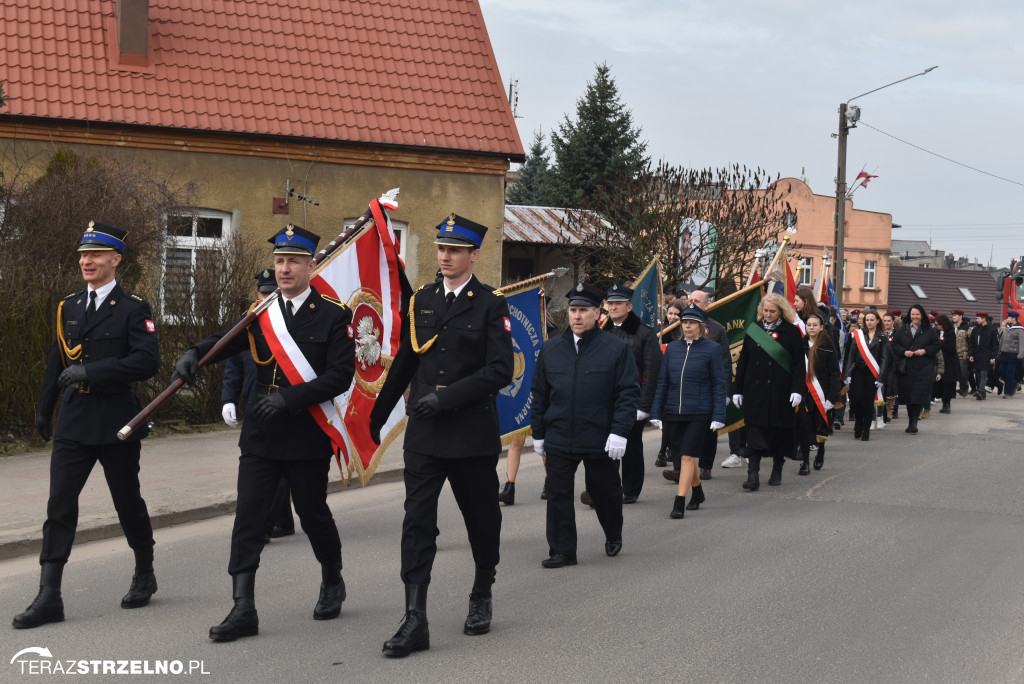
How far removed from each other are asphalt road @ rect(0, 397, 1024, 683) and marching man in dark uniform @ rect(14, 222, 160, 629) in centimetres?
34

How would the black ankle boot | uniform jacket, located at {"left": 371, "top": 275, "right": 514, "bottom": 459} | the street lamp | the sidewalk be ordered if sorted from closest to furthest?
1. uniform jacket, located at {"left": 371, "top": 275, "right": 514, "bottom": 459}
2. the sidewalk
3. the black ankle boot
4. the street lamp

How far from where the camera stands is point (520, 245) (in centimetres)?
3350

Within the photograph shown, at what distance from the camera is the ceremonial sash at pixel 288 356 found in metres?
5.80

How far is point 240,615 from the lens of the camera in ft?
18.4

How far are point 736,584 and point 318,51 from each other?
16284 mm

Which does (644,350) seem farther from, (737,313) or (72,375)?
(72,375)

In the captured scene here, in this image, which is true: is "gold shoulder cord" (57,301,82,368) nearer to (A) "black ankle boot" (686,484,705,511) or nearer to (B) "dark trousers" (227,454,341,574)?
(B) "dark trousers" (227,454,341,574)

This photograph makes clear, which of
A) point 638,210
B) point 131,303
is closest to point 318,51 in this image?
point 638,210

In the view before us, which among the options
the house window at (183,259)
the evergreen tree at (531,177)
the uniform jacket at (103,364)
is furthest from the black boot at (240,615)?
the evergreen tree at (531,177)

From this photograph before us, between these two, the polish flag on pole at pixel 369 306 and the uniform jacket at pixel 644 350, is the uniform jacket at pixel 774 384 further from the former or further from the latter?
the polish flag on pole at pixel 369 306

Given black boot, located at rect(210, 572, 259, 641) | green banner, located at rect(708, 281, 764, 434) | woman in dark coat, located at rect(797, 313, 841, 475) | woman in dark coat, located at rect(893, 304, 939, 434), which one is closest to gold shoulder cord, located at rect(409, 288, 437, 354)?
black boot, located at rect(210, 572, 259, 641)

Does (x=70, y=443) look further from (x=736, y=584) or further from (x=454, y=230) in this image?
(x=736, y=584)

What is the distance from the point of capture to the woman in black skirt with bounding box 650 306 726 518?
963 cm

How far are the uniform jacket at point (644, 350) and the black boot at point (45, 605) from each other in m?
5.39
